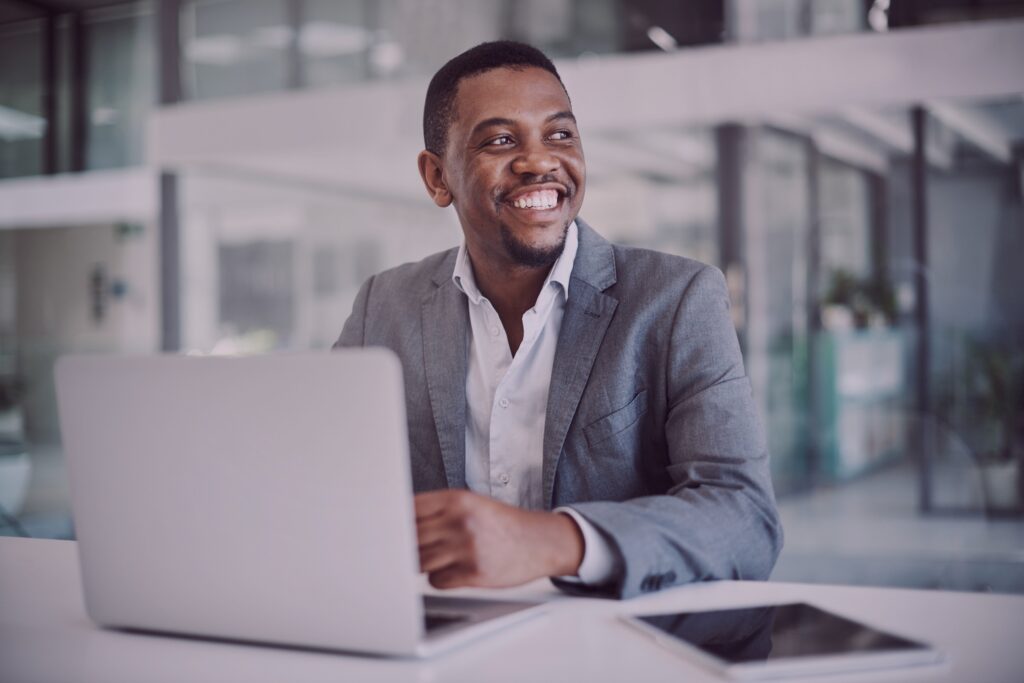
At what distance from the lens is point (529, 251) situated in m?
1.84

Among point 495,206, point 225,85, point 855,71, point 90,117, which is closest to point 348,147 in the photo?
point 225,85

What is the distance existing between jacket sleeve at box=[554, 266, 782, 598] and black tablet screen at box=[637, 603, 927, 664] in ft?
0.42

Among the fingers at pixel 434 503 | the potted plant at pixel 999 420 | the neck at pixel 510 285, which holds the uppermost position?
the neck at pixel 510 285

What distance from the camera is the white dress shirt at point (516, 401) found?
68.4 inches

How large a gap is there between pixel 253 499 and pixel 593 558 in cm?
41

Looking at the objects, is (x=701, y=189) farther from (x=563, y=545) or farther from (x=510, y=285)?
(x=563, y=545)

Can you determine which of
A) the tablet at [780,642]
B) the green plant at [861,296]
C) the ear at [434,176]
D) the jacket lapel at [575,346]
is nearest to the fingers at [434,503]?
the tablet at [780,642]

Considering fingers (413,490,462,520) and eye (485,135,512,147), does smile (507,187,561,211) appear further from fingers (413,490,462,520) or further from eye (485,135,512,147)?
fingers (413,490,462,520)

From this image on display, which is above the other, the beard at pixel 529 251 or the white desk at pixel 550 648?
the beard at pixel 529 251

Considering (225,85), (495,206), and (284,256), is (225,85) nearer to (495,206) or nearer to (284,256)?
(284,256)

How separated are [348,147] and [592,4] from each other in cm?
171

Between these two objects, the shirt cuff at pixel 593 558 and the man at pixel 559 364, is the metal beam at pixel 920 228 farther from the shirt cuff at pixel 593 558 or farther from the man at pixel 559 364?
the shirt cuff at pixel 593 558

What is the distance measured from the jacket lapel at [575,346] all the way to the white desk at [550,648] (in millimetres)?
414

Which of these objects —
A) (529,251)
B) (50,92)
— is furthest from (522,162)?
(50,92)
